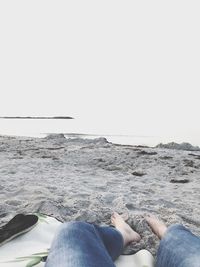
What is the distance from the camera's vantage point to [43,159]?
6102 millimetres

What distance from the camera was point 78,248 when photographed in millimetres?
1520

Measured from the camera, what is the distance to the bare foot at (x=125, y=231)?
2284 millimetres

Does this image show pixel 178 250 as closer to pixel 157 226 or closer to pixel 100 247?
pixel 100 247

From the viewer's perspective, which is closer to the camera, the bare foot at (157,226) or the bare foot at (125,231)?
the bare foot at (125,231)

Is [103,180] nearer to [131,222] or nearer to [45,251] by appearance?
[131,222]

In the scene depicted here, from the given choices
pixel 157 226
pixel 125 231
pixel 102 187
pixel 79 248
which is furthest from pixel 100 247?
pixel 102 187

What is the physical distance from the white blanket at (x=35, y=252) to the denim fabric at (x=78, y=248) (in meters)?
0.13

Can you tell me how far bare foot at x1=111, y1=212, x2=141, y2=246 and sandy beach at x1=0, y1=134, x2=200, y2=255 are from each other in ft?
0.20

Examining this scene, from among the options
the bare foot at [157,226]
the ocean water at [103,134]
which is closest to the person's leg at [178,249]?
the bare foot at [157,226]

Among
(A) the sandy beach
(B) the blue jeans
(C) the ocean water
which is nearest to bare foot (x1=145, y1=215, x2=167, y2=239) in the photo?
(A) the sandy beach

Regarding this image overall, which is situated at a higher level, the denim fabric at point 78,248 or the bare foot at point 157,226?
the denim fabric at point 78,248

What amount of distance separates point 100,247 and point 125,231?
2.50 feet

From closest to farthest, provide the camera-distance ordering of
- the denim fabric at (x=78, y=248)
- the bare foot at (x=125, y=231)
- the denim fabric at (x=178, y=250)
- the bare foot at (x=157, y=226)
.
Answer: the denim fabric at (x=78, y=248) → the denim fabric at (x=178, y=250) → the bare foot at (x=125, y=231) → the bare foot at (x=157, y=226)

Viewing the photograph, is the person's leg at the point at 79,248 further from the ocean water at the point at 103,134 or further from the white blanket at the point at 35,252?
the ocean water at the point at 103,134
